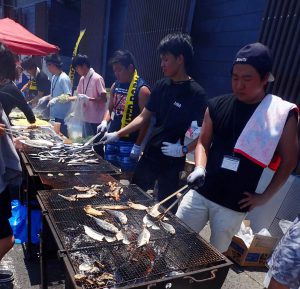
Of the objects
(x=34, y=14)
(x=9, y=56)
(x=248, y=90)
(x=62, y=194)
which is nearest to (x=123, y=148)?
(x=62, y=194)

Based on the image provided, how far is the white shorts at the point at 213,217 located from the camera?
269cm

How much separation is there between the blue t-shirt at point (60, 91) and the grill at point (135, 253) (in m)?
4.95

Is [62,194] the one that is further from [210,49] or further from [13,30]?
[13,30]

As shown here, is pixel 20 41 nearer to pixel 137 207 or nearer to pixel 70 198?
pixel 70 198

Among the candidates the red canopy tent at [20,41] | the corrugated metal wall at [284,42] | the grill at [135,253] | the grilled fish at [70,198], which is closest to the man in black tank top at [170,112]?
the grill at [135,253]

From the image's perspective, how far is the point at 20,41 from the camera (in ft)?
23.8

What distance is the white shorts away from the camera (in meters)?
2.69

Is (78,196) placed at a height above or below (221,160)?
below

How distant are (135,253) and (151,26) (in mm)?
7666

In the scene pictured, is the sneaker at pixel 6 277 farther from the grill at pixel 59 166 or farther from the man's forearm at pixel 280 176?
the man's forearm at pixel 280 176

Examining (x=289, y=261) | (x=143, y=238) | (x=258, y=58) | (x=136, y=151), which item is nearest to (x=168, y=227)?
(x=143, y=238)

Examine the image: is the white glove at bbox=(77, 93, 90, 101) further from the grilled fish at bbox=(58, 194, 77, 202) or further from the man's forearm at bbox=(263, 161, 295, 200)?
the man's forearm at bbox=(263, 161, 295, 200)

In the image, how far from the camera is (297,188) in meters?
4.12

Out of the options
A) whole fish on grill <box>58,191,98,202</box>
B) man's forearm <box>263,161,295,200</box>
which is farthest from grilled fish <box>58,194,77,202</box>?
man's forearm <box>263,161,295,200</box>
